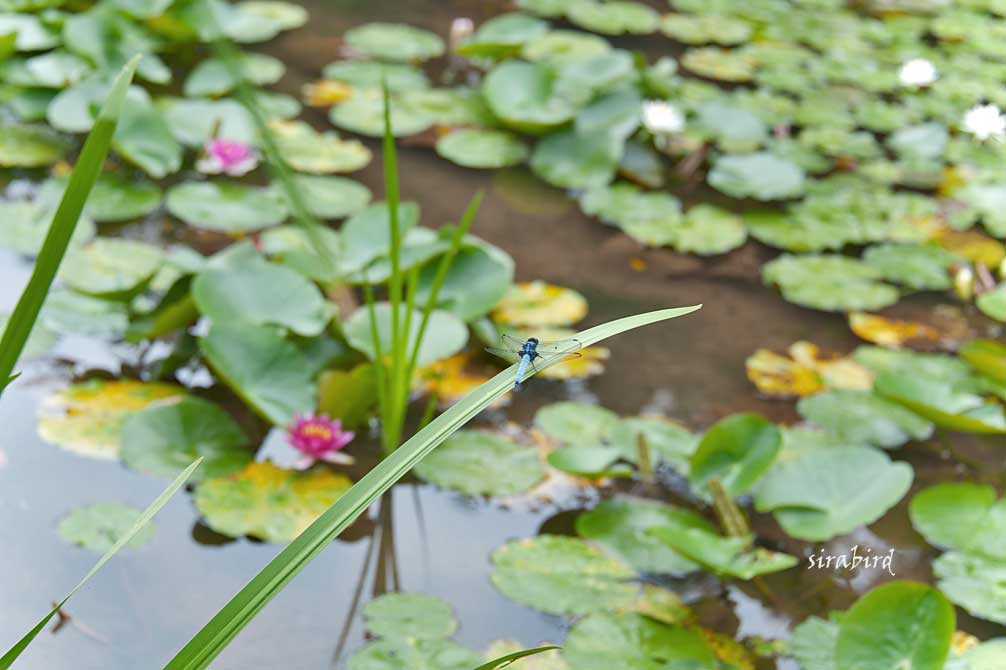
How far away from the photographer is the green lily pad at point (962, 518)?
183 cm

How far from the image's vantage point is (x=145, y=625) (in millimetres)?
1588

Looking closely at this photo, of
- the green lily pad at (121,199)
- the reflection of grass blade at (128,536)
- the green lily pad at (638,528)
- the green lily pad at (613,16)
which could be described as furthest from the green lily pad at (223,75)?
the reflection of grass blade at (128,536)

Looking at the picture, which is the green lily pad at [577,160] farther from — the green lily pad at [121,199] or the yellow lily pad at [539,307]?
the green lily pad at [121,199]

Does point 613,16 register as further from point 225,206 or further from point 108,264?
point 108,264

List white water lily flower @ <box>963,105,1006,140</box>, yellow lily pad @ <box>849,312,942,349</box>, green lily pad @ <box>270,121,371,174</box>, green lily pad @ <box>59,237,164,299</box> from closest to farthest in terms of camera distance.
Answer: green lily pad @ <box>59,237,164,299</box> < yellow lily pad @ <box>849,312,942,349</box> < green lily pad @ <box>270,121,371,174</box> < white water lily flower @ <box>963,105,1006,140</box>

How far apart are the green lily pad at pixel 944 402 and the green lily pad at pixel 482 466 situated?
70 centimetres

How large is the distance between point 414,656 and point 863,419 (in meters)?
1.11

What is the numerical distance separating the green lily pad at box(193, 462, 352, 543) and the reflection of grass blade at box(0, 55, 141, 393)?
77cm

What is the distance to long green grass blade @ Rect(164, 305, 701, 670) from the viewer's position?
3.23 feet

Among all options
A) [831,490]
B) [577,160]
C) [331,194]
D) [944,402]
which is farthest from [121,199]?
[944,402]

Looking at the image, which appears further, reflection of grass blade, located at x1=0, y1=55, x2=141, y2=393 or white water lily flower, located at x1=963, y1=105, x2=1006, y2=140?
white water lily flower, located at x1=963, y1=105, x2=1006, y2=140

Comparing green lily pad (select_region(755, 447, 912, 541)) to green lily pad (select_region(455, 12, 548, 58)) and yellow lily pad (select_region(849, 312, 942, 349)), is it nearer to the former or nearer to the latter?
yellow lily pad (select_region(849, 312, 942, 349))

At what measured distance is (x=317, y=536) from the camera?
3.30 ft

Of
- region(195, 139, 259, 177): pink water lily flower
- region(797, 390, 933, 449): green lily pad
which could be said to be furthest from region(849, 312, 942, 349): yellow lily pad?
region(195, 139, 259, 177): pink water lily flower
